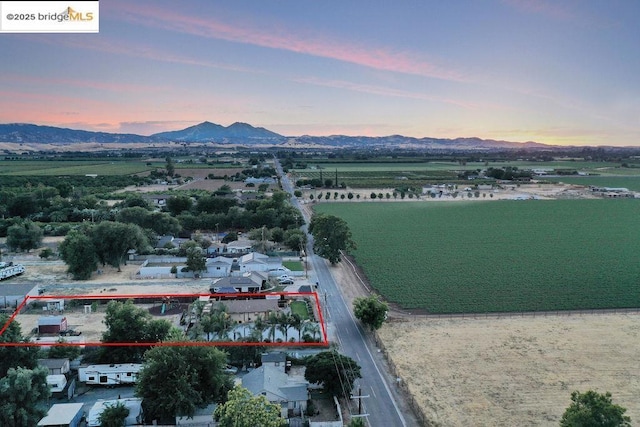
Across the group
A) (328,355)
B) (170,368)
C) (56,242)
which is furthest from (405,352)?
(56,242)

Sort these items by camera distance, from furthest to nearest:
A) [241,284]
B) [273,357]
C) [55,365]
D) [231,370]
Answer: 1. [241,284]
2. [273,357]
3. [231,370]
4. [55,365]

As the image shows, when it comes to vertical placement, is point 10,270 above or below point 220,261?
below

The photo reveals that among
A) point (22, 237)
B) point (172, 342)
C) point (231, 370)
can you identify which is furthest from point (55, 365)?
point (22, 237)

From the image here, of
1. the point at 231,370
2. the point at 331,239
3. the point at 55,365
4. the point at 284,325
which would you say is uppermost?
the point at 331,239

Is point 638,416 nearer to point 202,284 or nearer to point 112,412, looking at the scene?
point 112,412

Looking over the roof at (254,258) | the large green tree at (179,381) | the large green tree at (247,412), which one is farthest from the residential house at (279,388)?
the roof at (254,258)

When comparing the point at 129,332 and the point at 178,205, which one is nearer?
the point at 129,332

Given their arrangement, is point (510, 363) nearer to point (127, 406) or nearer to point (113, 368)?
point (127, 406)
